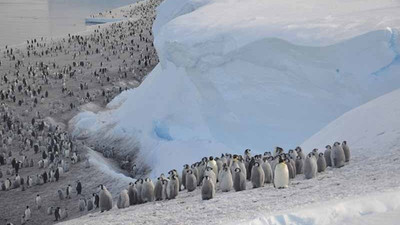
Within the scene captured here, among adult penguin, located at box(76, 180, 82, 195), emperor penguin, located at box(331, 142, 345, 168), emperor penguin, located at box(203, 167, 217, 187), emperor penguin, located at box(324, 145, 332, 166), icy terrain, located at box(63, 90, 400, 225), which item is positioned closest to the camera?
icy terrain, located at box(63, 90, 400, 225)

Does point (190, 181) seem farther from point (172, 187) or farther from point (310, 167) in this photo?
point (310, 167)

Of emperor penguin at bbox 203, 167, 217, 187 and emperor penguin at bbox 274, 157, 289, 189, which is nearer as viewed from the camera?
emperor penguin at bbox 274, 157, 289, 189

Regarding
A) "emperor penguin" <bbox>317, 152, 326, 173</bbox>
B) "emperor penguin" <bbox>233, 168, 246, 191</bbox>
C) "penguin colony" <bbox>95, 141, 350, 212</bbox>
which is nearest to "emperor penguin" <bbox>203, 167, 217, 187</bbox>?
"penguin colony" <bbox>95, 141, 350, 212</bbox>

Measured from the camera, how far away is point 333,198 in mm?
9250

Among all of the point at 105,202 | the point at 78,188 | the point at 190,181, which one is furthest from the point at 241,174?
the point at 78,188

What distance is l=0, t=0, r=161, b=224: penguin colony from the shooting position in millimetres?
18875

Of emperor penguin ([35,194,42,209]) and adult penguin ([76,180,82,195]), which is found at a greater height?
adult penguin ([76,180,82,195])

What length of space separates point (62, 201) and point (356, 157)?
8.73m

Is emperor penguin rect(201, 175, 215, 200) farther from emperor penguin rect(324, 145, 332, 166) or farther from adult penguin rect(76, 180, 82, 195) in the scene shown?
adult penguin rect(76, 180, 82, 195)

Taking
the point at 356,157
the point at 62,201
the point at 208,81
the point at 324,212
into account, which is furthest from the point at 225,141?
the point at 324,212

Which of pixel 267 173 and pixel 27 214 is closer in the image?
pixel 267 173

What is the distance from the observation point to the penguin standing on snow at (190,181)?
40.6 feet

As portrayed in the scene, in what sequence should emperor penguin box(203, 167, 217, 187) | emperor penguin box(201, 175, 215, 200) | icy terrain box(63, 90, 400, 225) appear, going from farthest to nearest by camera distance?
1. emperor penguin box(203, 167, 217, 187)
2. emperor penguin box(201, 175, 215, 200)
3. icy terrain box(63, 90, 400, 225)

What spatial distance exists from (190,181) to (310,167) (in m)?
2.49
